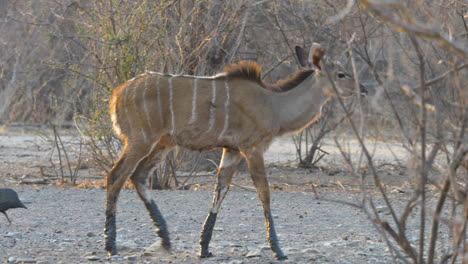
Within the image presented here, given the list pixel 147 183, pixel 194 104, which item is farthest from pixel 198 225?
pixel 194 104

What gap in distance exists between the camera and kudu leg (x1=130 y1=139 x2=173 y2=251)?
21.0 feet

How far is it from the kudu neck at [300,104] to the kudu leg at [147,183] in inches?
38.9

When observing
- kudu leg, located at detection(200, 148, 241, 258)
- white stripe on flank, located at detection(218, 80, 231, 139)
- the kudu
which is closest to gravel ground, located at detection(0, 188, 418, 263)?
kudu leg, located at detection(200, 148, 241, 258)

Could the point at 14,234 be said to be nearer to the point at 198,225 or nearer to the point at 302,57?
the point at 198,225

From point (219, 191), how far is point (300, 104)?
3.75 feet

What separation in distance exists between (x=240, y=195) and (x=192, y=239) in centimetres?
289

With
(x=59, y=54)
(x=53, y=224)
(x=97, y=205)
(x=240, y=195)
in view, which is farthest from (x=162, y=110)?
(x=59, y=54)

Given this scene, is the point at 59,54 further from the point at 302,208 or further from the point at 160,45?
the point at 302,208

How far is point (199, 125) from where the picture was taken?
644 centimetres

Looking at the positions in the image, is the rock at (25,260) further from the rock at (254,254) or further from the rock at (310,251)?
the rock at (310,251)

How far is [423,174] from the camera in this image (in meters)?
3.78

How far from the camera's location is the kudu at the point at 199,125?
20.7ft

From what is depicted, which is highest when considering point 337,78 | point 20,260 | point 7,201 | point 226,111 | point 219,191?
point 337,78

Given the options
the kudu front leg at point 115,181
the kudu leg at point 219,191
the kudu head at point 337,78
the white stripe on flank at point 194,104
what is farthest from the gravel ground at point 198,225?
the white stripe on flank at point 194,104
